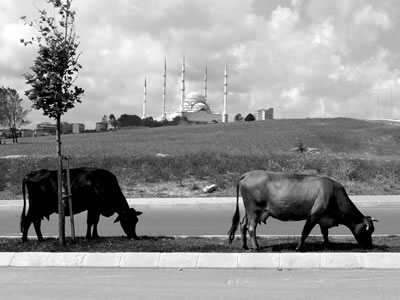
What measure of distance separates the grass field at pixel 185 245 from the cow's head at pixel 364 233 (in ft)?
0.46

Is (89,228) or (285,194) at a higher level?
(285,194)

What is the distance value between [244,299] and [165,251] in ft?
9.60

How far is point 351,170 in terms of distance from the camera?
24.3 m

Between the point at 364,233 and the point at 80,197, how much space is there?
5241 millimetres

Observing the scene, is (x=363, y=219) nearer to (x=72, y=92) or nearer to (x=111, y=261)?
(x=111, y=261)

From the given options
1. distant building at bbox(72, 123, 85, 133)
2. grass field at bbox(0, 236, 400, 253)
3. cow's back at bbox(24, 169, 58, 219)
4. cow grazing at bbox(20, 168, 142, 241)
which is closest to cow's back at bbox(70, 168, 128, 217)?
cow grazing at bbox(20, 168, 142, 241)

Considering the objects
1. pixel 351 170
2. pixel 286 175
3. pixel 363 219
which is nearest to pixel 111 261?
pixel 286 175

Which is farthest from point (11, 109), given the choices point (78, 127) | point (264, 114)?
point (264, 114)

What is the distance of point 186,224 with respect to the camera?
1446cm

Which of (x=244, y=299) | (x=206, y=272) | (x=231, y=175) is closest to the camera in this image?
(x=244, y=299)

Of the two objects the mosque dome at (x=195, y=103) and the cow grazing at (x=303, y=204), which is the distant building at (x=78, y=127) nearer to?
the mosque dome at (x=195, y=103)

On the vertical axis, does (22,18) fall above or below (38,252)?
above

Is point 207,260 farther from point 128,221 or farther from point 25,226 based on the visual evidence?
point 25,226

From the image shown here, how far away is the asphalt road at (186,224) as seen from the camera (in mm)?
13008
